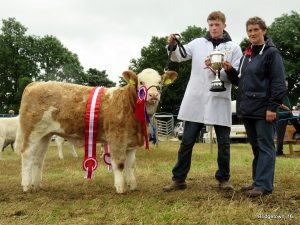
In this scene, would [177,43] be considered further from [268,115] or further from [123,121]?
[268,115]

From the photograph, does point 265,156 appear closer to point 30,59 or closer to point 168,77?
point 168,77

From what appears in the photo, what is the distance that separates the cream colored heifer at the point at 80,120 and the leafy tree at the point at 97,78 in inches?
2022

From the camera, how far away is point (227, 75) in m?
6.40

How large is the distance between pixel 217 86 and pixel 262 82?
0.63 metres

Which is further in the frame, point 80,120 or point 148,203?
point 80,120

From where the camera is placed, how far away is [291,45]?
149 feet

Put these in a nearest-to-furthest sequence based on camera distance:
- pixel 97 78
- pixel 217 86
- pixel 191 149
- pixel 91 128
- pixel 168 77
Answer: pixel 217 86 → pixel 191 149 → pixel 91 128 → pixel 168 77 → pixel 97 78

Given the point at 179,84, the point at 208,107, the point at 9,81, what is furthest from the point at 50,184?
the point at 9,81

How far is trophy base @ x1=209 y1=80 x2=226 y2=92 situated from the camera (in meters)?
6.06

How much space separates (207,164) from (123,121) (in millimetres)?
4466

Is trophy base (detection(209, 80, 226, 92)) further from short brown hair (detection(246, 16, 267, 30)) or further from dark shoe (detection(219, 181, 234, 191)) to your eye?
dark shoe (detection(219, 181, 234, 191))

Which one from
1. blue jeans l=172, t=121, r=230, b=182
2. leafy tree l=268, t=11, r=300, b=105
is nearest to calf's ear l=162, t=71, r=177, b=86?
blue jeans l=172, t=121, r=230, b=182

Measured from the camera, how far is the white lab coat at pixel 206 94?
6.41 metres

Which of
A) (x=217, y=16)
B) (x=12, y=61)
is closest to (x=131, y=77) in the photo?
(x=217, y=16)
